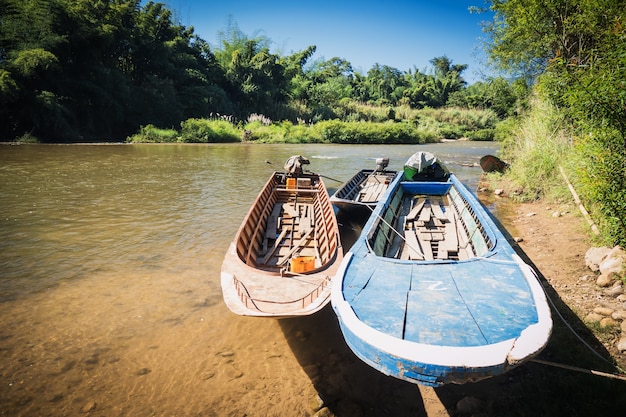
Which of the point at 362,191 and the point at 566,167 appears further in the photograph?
the point at 362,191

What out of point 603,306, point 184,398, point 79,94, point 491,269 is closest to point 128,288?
point 184,398

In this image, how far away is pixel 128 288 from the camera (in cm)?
513

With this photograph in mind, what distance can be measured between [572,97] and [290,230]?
16.0 feet

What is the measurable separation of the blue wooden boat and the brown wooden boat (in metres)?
0.62

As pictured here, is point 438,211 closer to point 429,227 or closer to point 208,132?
point 429,227

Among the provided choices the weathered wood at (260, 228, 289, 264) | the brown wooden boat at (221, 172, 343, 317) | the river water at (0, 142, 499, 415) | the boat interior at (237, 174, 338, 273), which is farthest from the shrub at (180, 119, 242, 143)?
the weathered wood at (260, 228, 289, 264)

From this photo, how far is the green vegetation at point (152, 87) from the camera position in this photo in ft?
69.3

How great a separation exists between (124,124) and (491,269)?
103 ft

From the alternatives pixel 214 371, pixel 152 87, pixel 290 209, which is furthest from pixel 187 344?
pixel 152 87

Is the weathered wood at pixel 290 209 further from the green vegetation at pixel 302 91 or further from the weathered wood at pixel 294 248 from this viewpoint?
the green vegetation at pixel 302 91

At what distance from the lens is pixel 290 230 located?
6.61m

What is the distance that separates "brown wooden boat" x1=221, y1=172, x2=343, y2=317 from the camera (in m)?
3.71

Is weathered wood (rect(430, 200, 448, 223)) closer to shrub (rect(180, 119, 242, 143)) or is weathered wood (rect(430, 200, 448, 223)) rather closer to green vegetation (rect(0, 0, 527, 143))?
green vegetation (rect(0, 0, 527, 143))

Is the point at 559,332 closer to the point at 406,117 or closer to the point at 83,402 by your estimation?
the point at 83,402
